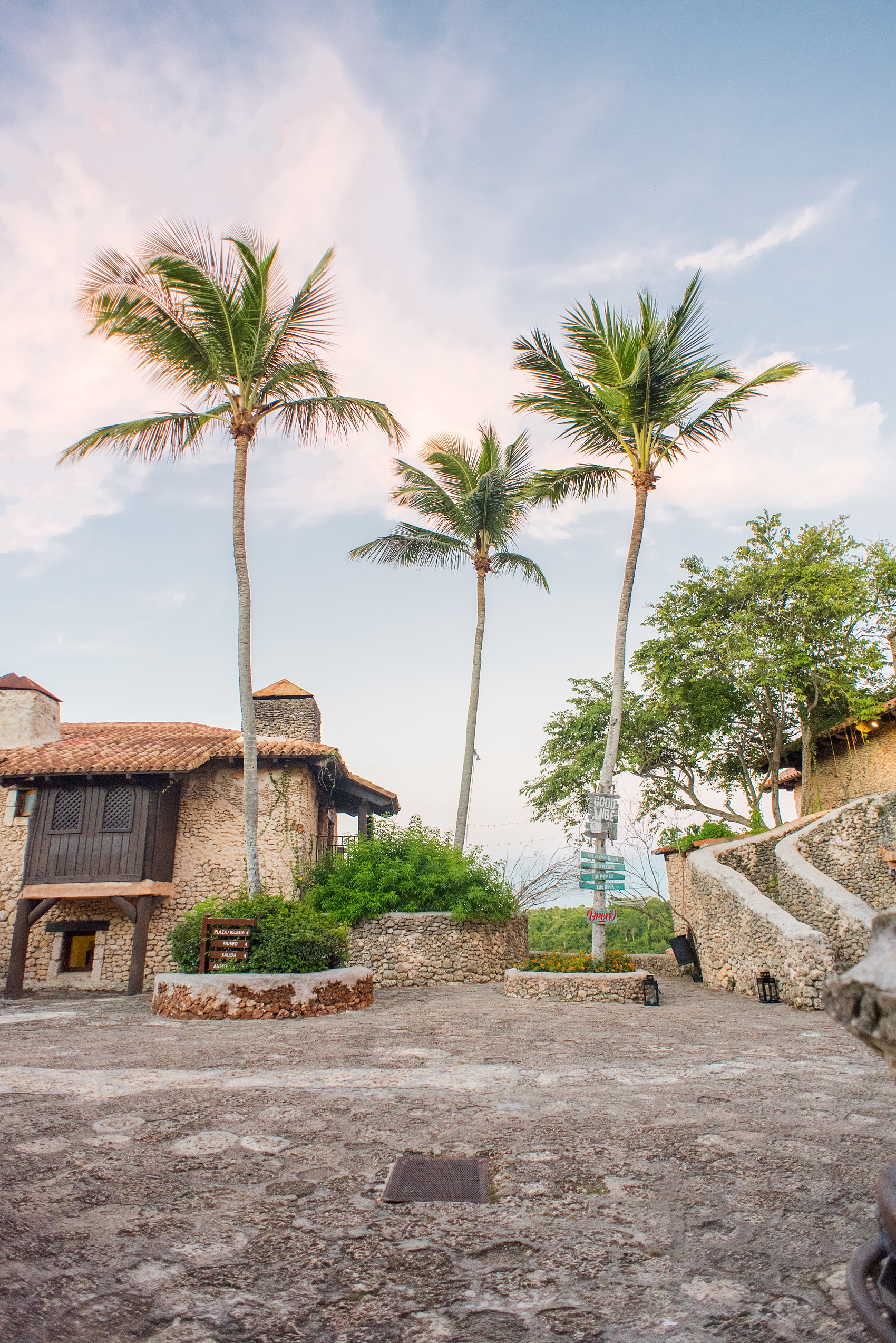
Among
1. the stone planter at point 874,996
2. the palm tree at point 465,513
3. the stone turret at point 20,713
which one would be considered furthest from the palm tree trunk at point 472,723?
the stone planter at point 874,996

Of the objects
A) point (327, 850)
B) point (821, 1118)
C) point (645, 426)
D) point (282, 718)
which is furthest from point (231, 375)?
point (821, 1118)

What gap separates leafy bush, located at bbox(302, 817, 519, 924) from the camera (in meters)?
14.5

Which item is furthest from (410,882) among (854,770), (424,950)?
(854,770)

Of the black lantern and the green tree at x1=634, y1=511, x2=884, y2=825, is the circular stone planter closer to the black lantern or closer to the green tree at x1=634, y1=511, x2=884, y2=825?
the black lantern

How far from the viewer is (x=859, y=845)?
1283cm

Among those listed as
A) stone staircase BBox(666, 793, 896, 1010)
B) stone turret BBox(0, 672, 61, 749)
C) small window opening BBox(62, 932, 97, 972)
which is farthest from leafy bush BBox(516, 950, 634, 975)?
stone turret BBox(0, 672, 61, 749)

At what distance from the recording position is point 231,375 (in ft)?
39.4

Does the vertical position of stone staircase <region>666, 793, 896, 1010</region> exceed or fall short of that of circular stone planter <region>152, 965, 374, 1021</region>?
it exceeds it

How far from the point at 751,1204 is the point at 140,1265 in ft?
7.97

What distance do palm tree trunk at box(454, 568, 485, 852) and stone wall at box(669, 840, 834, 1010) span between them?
4791 mm

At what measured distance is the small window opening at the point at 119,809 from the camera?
→ 15.1m

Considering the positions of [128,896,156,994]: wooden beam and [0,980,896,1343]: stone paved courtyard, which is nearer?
[0,980,896,1343]: stone paved courtyard

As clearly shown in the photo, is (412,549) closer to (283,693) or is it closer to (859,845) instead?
(283,693)

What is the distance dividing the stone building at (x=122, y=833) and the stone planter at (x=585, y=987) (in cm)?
638
